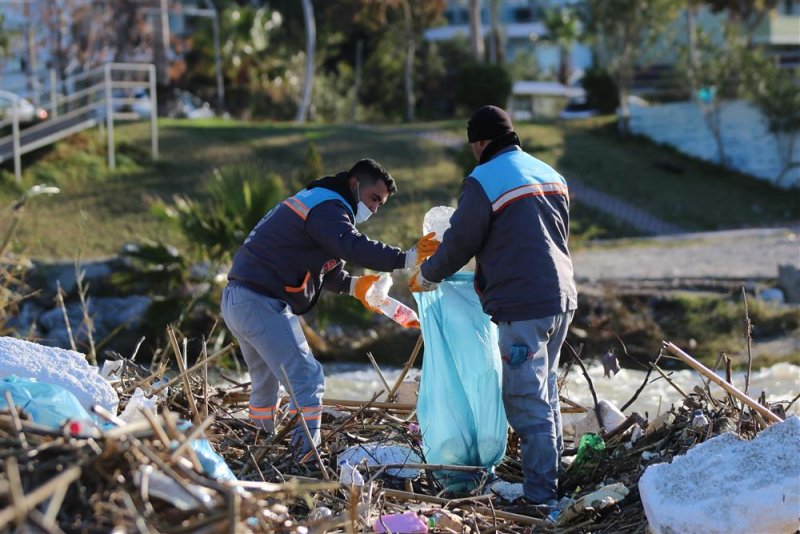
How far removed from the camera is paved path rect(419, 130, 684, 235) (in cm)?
2192

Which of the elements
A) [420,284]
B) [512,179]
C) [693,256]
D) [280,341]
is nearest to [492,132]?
[512,179]

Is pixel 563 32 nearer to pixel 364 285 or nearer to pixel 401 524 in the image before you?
pixel 364 285

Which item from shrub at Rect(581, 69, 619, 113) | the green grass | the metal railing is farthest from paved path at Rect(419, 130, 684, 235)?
the metal railing

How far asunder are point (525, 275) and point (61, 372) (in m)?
2.00

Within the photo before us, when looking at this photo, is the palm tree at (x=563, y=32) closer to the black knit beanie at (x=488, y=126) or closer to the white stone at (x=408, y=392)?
the white stone at (x=408, y=392)

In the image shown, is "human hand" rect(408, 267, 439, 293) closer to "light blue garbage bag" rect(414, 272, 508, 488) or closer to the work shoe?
"light blue garbage bag" rect(414, 272, 508, 488)

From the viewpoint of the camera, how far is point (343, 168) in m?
19.7

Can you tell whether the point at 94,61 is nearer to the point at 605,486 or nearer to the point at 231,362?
the point at 231,362

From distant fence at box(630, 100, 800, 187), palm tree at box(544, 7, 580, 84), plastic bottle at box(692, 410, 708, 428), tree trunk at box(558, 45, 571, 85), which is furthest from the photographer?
tree trunk at box(558, 45, 571, 85)

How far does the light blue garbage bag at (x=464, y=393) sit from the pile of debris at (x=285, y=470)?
0.12 m

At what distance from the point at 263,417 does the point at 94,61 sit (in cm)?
2568

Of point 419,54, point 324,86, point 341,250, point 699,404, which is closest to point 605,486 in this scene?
point 699,404

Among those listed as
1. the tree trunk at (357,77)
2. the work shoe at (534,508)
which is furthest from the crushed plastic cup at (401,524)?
the tree trunk at (357,77)

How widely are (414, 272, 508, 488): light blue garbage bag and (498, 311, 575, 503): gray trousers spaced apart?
12.4 inches
